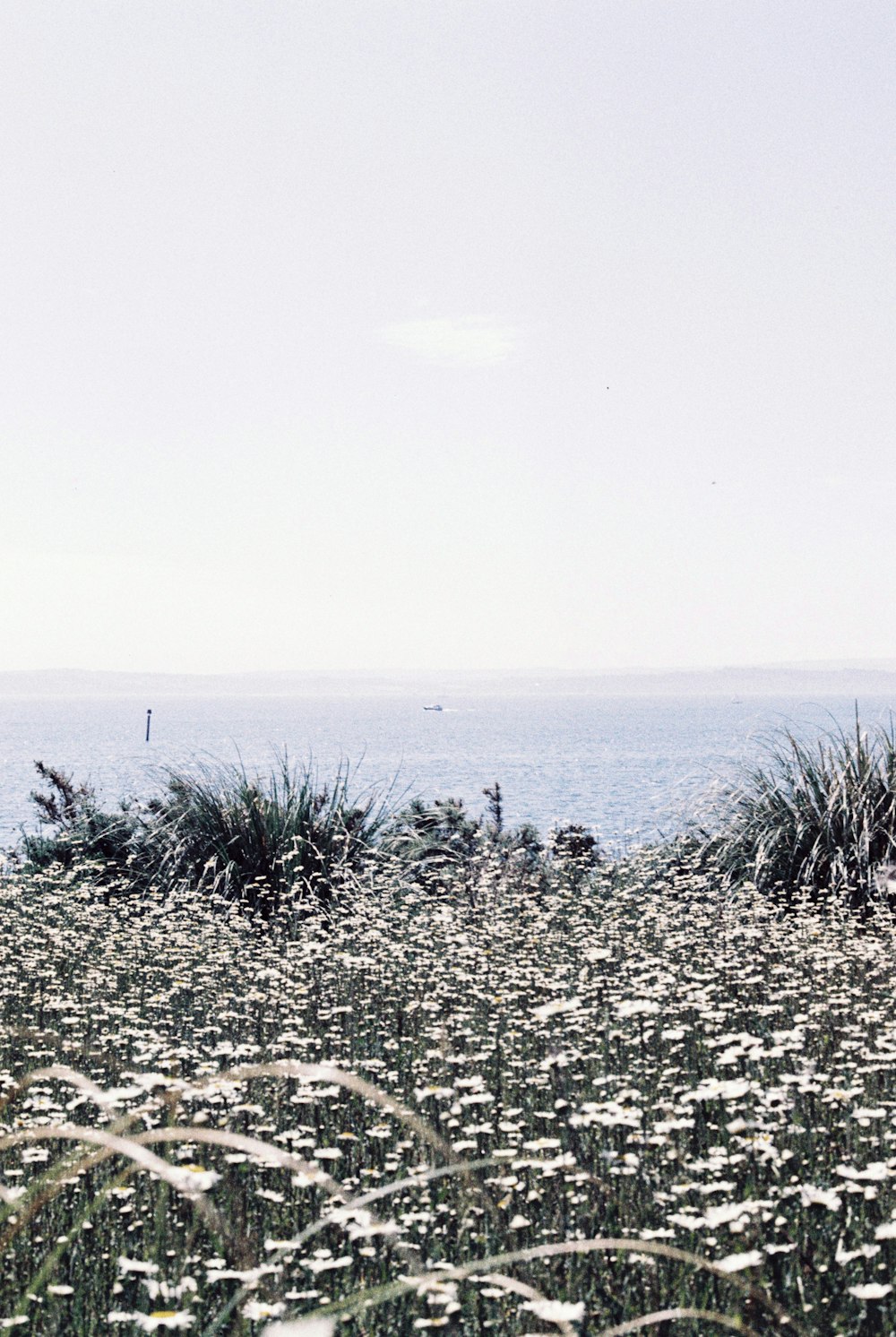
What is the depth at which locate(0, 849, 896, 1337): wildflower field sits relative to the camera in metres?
3.00

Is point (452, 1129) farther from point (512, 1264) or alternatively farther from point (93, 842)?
point (93, 842)

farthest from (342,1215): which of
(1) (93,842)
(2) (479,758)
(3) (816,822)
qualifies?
(2) (479,758)

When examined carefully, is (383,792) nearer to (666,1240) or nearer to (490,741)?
(666,1240)

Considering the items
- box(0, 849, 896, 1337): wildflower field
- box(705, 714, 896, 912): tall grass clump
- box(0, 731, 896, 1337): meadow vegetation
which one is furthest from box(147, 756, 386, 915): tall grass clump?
box(705, 714, 896, 912): tall grass clump

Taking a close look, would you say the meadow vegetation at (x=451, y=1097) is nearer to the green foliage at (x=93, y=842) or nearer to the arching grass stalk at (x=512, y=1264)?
the arching grass stalk at (x=512, y=1264)

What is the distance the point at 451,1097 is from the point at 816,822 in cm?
668

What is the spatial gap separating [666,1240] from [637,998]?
2461mm

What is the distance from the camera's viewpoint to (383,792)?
12.4 meters

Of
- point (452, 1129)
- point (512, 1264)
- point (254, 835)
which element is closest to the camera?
point (512, 1264)

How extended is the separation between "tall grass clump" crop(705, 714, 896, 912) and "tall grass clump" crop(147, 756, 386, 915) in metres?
3.51

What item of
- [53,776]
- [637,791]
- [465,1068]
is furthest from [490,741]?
[465,1068]

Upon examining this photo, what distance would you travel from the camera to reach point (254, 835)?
422 inches

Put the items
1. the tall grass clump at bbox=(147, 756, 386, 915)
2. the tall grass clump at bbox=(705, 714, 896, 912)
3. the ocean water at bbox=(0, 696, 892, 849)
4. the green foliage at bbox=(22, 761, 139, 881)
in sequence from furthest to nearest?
the ocean water at bbox=(0, 696, 892, 849) < the green foliage at bbox=(22, 761, 139, 881) < the tall grass clump at bbox=(147, 756, 386, 915) < the tall grass clump at bbox=(705, 714, 896, 912)

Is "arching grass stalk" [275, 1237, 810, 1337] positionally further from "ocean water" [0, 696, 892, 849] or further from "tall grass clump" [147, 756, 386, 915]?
"ocean water" [0, 696, 892, 849]
